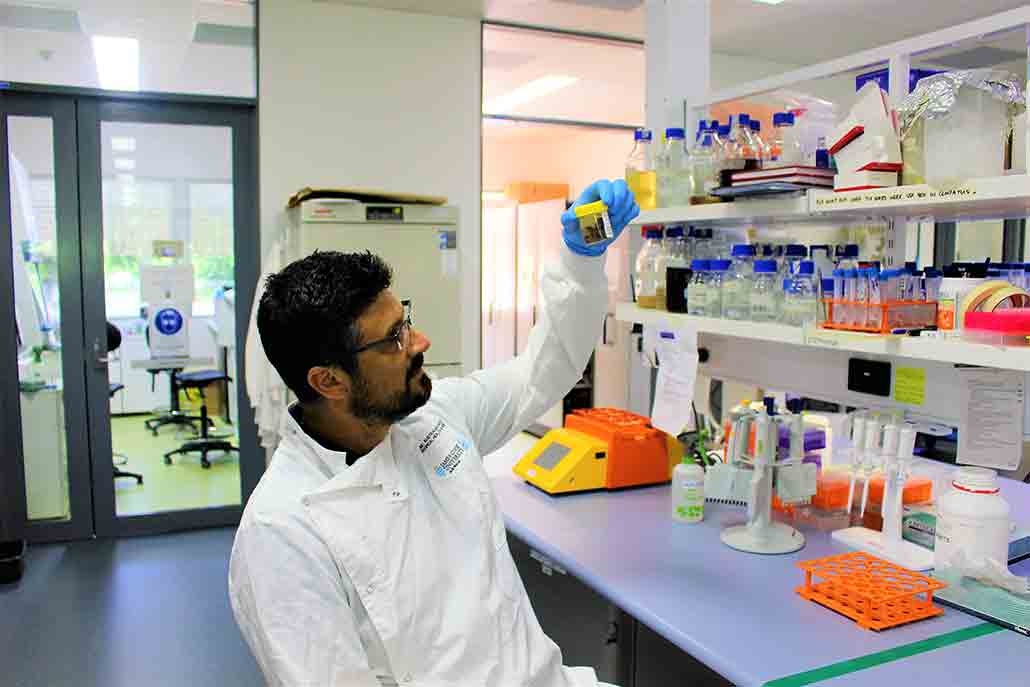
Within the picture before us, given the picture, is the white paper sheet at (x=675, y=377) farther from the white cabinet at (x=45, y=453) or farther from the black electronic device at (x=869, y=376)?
the white cabinet at (x=45, y=453)

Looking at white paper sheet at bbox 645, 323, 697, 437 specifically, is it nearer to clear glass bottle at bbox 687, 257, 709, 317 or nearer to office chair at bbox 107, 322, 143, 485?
clear glass bottle at bbox 687, 257, 709, 317

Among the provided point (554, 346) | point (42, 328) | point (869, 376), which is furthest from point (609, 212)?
point (42, 328)

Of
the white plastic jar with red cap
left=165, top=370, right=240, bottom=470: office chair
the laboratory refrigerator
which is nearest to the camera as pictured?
the white plastic jar with red cap

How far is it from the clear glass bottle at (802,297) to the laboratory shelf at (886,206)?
0.13 metres

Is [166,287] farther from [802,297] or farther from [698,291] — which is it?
[802,297]

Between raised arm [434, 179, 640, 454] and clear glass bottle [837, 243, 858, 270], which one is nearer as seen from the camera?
raised arm [434, 179, 640, 454]

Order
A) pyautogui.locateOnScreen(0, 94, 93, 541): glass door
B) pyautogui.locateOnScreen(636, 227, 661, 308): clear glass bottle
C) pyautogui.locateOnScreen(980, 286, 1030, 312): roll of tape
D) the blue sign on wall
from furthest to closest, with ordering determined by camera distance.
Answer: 1. the blue sign on wall
2. pyautogui.locateOnScreen(0, 94, 93, 541): glass door
3. pyautogui.locateOnScreen(636, 227, 661, 308): clear glass bottle
4. pyautogui.locateOnScreen(980, 286, 1030, 312): roll of tape

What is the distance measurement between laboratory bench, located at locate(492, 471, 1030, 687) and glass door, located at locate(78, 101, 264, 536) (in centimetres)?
268

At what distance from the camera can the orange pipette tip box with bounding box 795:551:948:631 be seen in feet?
4.88

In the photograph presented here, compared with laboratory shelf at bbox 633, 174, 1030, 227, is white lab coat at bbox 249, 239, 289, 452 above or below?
below

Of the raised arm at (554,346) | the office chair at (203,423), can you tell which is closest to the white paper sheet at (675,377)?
the raised arm at (554,346)

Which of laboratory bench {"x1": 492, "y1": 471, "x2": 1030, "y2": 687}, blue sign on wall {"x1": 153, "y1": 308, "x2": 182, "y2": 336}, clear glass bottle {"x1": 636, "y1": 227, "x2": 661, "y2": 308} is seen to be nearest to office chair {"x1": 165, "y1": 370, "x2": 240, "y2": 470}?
blue sign on wall {"x1": 153, "y1": 308, "x2": 182, "y2": 336}

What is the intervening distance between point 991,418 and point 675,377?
741mm

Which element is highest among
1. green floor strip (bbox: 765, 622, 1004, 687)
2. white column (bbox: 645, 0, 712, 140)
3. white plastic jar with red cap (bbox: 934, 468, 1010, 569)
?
white column (bbox: 645, 0, 712, 140)
